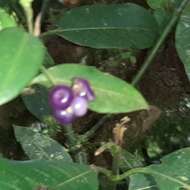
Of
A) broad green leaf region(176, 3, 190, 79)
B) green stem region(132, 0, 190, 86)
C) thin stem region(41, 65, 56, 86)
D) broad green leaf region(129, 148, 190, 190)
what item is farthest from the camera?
green stem region(132, 0, 190, 86)

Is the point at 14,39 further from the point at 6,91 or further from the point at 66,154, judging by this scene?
the point at 66,154

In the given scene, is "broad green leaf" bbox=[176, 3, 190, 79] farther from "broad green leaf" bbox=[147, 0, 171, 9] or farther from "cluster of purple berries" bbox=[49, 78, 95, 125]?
"cluster of purple berries" bbox=[49, 78, 95, 125]

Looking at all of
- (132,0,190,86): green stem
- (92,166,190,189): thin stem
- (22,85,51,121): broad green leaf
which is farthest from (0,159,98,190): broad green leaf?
(132,0,190,86): green stem

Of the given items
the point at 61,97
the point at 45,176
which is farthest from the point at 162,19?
the point at 61,97

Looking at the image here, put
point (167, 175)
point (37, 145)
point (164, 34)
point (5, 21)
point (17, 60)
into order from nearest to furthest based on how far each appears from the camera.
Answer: point (17, 60), point (5, 21), point (167, 175), point (37, 145), point (164, 34)

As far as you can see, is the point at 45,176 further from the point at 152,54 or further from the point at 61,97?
the point at 152,54

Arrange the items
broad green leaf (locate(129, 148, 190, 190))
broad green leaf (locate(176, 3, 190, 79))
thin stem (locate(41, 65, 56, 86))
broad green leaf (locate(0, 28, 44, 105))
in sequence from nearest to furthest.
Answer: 1. broad green leaf (locate(0, 28, 44, 105))
2. thin stem (locate(41, 65, 56, 86))
3. broad green leaf (locate(129, 148, 190, 190))
4. broad green leaf (locate(176, 3, 190, 79))
